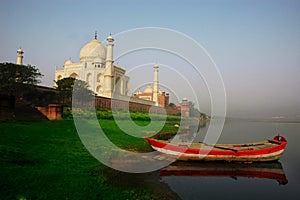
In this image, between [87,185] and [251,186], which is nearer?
[87,185]

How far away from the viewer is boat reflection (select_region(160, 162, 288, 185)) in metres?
7.62

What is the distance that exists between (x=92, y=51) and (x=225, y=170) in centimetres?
3546

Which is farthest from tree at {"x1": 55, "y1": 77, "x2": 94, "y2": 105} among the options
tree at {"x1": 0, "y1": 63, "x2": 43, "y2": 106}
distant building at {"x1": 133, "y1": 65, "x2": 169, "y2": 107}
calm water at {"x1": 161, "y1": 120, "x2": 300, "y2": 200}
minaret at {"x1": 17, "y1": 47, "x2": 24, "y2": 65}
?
distant building at {"x1": 133, "y1": 65, "x2": 169, "y2": 107}

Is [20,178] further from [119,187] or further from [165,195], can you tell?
[165,195]

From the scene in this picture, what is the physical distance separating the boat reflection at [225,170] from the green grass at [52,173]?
7.60 ft

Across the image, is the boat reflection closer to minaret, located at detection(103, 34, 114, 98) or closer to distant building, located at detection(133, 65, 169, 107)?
minaret, located at detection(103, 34, 114, 98)

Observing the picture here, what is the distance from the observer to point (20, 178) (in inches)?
176

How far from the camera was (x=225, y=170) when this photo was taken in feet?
26.8

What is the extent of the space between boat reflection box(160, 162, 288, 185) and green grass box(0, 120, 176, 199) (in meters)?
2.32

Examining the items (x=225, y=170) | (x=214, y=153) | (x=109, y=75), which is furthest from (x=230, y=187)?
(x=109, y=75)

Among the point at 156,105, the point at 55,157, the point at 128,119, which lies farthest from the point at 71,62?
the point at 55,157

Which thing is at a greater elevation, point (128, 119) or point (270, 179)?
point (128, 119)

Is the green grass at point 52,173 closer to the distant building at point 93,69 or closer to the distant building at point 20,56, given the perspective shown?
the distant building at point 20,56

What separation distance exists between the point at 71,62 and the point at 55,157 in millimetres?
38240
